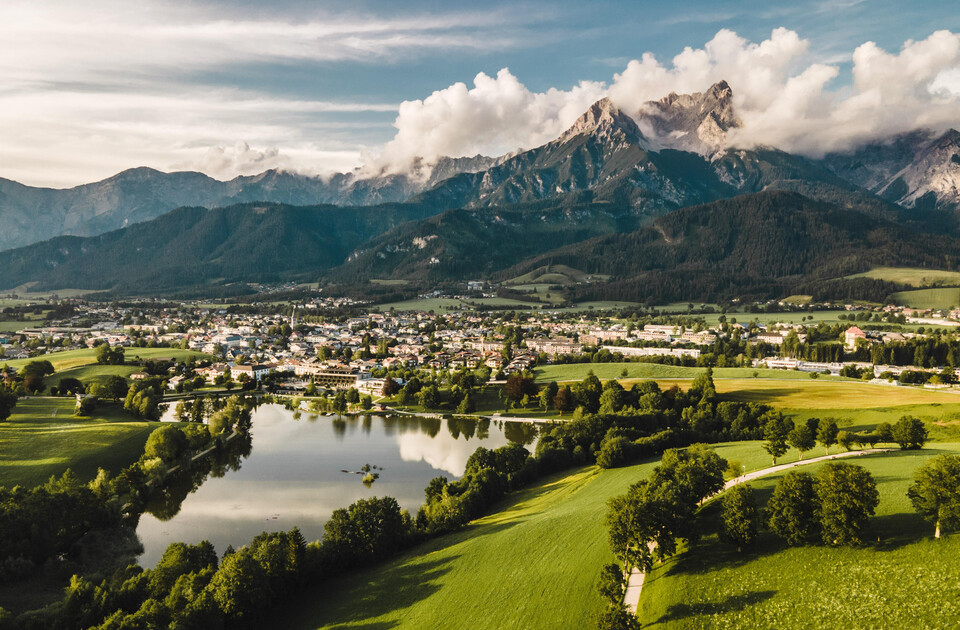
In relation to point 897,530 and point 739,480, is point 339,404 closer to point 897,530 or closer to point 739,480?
point 739,480

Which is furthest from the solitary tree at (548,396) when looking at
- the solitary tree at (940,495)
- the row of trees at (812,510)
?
the solitary tree at (940,495)

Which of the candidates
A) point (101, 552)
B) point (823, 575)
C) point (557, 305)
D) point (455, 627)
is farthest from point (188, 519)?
point (557, 305)

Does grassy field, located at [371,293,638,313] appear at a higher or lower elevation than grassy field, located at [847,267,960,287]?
lower

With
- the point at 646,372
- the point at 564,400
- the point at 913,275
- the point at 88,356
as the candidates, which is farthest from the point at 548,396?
the point at 913,275

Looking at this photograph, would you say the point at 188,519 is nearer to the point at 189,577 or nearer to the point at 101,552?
the point at 101,552

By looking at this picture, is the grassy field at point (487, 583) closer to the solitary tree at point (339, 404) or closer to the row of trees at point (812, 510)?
the row of trees at point (812, 510)

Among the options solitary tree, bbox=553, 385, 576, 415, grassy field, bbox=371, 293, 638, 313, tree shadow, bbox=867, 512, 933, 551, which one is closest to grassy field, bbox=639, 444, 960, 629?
tree shadow, bbox=867, 512, 933, 551

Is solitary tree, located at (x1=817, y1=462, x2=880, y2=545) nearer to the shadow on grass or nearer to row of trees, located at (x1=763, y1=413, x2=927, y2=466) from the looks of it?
row of trees, located at (x1=763, y1=413, x2=927, y2=466)
